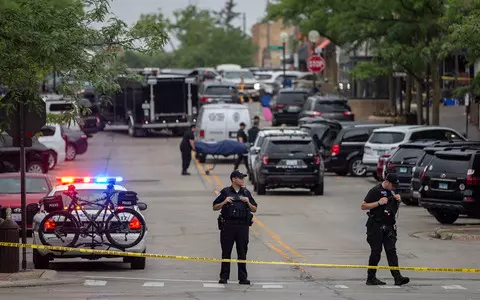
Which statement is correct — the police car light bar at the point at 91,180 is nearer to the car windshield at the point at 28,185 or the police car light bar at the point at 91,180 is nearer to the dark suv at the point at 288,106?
the car windshield at the point at 28,185

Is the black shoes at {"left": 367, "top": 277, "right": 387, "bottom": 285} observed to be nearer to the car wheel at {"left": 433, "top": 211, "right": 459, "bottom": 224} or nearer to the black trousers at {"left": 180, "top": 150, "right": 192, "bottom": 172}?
the car wheel at {"left": 433, "top": 211, "right": 459, "bottom": 224}

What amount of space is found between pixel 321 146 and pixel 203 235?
1926 cm

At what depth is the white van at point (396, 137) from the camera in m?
39.1

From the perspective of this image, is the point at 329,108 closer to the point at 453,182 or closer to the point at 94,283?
the point at 453,182

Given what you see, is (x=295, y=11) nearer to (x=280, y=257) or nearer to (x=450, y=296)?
(x=280, y=257)

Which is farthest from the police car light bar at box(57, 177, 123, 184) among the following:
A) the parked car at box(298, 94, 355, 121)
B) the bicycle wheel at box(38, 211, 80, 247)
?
the parked car at box(298, 94, 355, 121)

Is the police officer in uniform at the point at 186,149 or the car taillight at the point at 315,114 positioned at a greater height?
the car taillight at the point at 315,114

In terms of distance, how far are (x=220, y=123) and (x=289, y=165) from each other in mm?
13850

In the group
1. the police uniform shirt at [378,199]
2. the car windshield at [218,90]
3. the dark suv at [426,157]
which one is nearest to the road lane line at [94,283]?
the police uniform shirt at [378,199]

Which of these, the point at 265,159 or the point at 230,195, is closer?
the point at 230,195

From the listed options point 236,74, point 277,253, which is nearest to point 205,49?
point 236,74

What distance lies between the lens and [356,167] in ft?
144

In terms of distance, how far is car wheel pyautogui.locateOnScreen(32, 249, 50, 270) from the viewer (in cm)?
1975

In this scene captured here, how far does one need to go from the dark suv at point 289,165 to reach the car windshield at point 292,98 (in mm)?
29636
